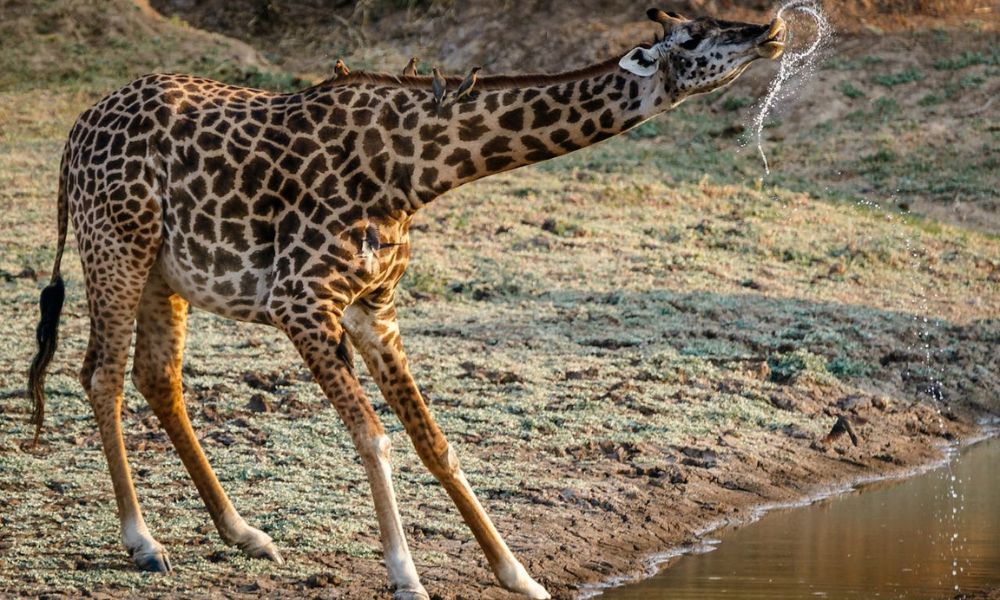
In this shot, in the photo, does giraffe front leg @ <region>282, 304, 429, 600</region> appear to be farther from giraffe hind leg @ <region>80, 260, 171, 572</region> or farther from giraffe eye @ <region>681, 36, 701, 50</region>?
giraffe eye @ <region>681, 36, 701, 50</region>

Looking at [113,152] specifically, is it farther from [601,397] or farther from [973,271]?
[973,271]

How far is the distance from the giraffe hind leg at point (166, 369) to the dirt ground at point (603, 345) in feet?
1.06

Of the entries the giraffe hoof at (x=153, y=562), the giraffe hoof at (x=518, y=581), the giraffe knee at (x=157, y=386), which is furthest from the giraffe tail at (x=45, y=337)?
the giraffe hoof at (x=518, y=581)

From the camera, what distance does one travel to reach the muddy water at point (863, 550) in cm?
657

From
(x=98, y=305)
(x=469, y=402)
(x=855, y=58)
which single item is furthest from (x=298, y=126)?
(x=855, y=58)

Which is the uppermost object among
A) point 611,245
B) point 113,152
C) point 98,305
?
point 113,152

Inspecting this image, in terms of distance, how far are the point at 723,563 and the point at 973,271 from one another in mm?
7238

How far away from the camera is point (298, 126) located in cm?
631

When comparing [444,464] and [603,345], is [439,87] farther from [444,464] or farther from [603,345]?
[603,345]

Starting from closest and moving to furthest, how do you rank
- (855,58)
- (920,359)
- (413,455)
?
(413,455) < (920,359) < (855,58)

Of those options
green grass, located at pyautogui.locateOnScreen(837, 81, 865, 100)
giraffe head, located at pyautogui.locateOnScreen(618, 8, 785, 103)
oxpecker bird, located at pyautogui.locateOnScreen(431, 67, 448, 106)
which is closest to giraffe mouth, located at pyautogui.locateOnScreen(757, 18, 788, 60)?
giraffe head, located at pyautogui.locateOnScreen(618, 8, 785, 103)

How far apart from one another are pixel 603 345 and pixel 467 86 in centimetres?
441

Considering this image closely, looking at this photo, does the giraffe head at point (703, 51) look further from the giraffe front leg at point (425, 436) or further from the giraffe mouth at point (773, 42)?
the giraffe front leg at point (425, 436)

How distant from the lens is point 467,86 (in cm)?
614
